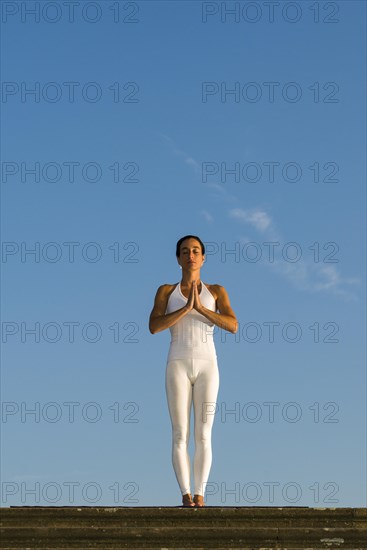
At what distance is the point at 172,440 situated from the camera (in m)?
13.0

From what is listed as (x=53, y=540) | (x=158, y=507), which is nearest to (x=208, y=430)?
(x=158, y=507)

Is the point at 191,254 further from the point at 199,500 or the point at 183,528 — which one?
the point at 183,528

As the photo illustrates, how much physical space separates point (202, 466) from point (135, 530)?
1549 millimetres

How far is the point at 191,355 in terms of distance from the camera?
1311 cm

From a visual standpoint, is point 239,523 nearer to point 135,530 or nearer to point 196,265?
point 135,530

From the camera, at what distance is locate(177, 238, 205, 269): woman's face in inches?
527

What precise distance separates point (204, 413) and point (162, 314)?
1319mm

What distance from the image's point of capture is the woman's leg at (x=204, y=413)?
1288 centimetres

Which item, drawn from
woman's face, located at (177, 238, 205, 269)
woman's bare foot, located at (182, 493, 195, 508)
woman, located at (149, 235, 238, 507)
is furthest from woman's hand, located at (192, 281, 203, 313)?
woman's bare foot, located at (182, 493, 195, 508)

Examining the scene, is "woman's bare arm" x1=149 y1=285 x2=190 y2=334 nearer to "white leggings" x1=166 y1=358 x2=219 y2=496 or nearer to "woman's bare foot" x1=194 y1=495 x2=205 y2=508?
"white leggings" x1=166 y1=358 x2=219 y2=496

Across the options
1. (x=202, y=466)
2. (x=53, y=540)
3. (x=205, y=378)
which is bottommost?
(x=53, y=540)

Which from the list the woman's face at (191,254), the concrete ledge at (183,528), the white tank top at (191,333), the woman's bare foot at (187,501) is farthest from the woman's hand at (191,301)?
the concrete ledge at (183,528)

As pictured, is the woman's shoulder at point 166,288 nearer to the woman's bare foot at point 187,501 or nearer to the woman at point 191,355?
the woman at point 191,355

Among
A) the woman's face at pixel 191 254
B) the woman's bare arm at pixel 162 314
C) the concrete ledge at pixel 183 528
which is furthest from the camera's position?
the woman's face at pixel 191 254
